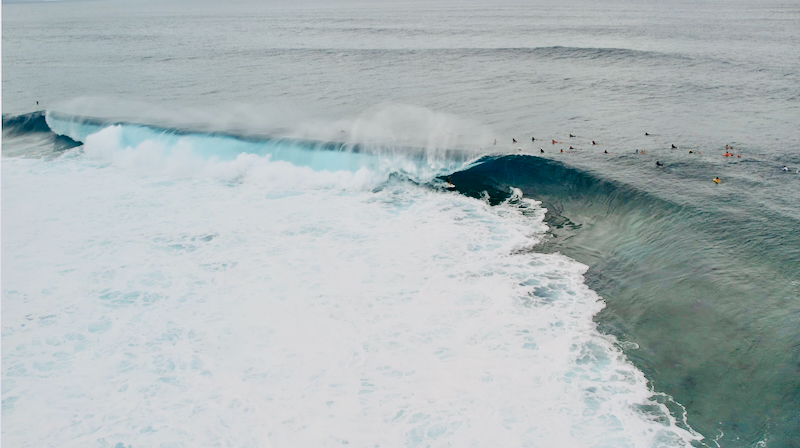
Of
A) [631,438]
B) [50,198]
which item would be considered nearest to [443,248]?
[631,438]

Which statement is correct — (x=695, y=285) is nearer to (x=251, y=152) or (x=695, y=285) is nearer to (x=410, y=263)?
(x=410, y=263)

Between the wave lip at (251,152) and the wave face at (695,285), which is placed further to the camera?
the wave lip at (251,152)

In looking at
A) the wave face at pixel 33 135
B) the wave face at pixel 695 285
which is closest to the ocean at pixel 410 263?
the wave face at pixel 695 285

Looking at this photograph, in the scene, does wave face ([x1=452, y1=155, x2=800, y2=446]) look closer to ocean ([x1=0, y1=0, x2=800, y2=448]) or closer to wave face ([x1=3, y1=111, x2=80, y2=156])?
ocean ([x1=0, y1=0, x2=800, y2=448])

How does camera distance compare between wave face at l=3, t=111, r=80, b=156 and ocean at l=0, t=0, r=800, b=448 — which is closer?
ocean at l=0, t=0, r=800, b=448

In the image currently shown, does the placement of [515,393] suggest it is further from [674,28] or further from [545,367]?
[674,28]

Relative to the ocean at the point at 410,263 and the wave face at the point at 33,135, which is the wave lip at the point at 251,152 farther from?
the wave face at the point at 33,135

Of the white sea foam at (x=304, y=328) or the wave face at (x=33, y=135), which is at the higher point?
the wave face at (x=33, y=135)

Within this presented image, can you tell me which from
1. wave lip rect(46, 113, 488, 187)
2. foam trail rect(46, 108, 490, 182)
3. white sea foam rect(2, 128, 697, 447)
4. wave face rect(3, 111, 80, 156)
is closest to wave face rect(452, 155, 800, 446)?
white sea foam rect(2, 128, 697, 447)
